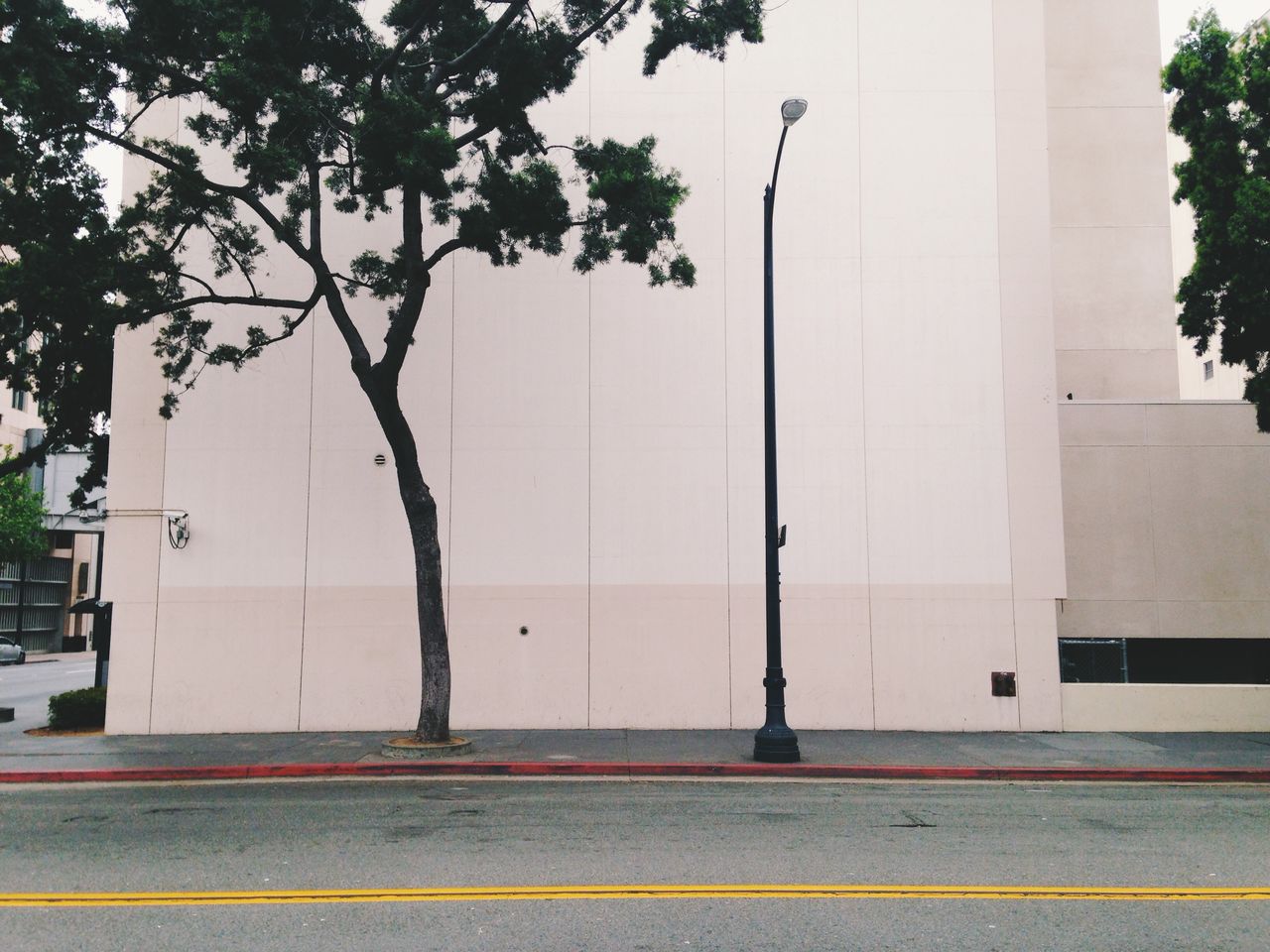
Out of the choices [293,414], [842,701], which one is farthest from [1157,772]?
[293,414]

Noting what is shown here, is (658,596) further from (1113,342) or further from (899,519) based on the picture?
(1113,342)

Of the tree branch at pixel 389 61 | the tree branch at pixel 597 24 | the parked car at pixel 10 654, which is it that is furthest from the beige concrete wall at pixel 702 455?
the parked car at pixel 10 654

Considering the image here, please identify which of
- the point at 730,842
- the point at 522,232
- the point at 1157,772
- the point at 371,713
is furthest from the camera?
the point at 371,713

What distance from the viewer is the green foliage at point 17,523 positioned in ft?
122

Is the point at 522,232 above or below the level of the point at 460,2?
below

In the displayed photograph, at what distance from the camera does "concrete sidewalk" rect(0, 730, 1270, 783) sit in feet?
40.5

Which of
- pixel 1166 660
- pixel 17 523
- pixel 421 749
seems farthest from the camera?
pixel 17 523

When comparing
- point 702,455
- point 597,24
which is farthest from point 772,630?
point 597,24

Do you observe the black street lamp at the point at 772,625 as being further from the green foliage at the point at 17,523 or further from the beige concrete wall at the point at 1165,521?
the green foliage at the point at 17,523

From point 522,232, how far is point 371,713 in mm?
8036

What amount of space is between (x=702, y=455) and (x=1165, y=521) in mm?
7903

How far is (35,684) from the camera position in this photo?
30.0 metres

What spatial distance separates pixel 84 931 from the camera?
5883 millimetres

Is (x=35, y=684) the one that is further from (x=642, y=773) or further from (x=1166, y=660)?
(x=1166, y=660)
